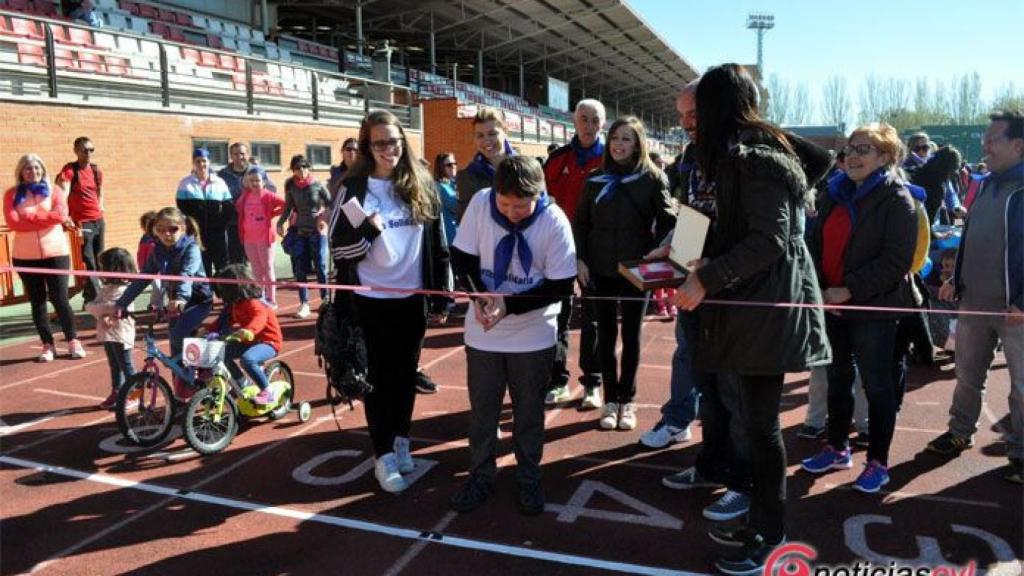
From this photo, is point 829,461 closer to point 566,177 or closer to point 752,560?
point 752,560

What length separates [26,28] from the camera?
1143 centimetres

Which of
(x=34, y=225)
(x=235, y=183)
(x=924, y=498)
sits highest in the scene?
(x=235, y=183)

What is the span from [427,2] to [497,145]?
29657mm

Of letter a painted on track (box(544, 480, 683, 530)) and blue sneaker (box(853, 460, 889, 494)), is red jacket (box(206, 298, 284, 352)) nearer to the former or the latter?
letter a painted on track (box(544, 480, 683, 530))

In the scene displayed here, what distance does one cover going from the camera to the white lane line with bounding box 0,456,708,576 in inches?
125

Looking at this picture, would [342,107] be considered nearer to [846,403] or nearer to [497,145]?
[497,145]

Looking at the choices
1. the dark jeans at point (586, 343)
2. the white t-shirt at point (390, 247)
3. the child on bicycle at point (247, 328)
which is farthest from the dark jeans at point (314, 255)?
the white t-shirt at point (390, 247)

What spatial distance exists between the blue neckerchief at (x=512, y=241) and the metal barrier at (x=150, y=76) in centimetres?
1008

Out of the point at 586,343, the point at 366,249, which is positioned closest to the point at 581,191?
the point at 586,343

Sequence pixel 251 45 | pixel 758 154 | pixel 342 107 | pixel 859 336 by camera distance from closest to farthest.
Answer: pixel 758 154
pixel 859 336
pixel 342 107
pixel 251 45

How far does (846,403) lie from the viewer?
13.5 feet

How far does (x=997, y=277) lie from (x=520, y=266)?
2.67m

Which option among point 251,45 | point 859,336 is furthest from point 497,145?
point 251,45

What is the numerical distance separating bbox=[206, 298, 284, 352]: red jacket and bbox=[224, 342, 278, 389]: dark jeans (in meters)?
0.07
